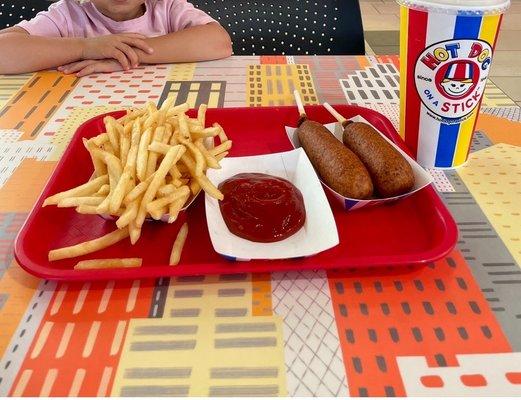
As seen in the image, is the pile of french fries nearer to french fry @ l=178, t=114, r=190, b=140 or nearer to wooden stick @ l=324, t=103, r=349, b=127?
french fry @ l=178, t=114, r=190, b=140

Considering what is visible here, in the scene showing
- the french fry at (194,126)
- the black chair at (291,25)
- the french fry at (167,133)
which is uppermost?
the french fry at (167,133)

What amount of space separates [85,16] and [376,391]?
5.68 ft

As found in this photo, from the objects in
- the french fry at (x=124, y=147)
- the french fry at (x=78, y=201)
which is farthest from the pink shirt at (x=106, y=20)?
the french fry at (x=78, y=201)

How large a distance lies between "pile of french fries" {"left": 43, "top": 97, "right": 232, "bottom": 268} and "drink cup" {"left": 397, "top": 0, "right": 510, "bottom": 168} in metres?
0.41

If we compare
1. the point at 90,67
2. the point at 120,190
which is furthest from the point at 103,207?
the point at 90,67

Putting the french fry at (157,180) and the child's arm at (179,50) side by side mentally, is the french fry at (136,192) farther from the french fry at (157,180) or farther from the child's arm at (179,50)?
the child's arm at (179,50)

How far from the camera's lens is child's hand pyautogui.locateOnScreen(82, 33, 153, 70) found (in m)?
1.56

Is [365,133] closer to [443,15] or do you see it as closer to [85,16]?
[443,15]

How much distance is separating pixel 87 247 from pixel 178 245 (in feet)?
0.46

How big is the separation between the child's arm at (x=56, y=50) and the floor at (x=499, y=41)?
→ 2133mm

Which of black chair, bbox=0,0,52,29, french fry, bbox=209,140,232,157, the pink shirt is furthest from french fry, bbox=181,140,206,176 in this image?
black chair, bbox=0,0,52,29

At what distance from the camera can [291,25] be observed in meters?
2.06

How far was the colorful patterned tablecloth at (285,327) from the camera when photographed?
59 centimetres

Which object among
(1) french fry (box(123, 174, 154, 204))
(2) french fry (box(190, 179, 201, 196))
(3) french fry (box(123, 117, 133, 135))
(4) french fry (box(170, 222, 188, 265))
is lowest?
(4) french fry (box(170, 222, 188, 265))
